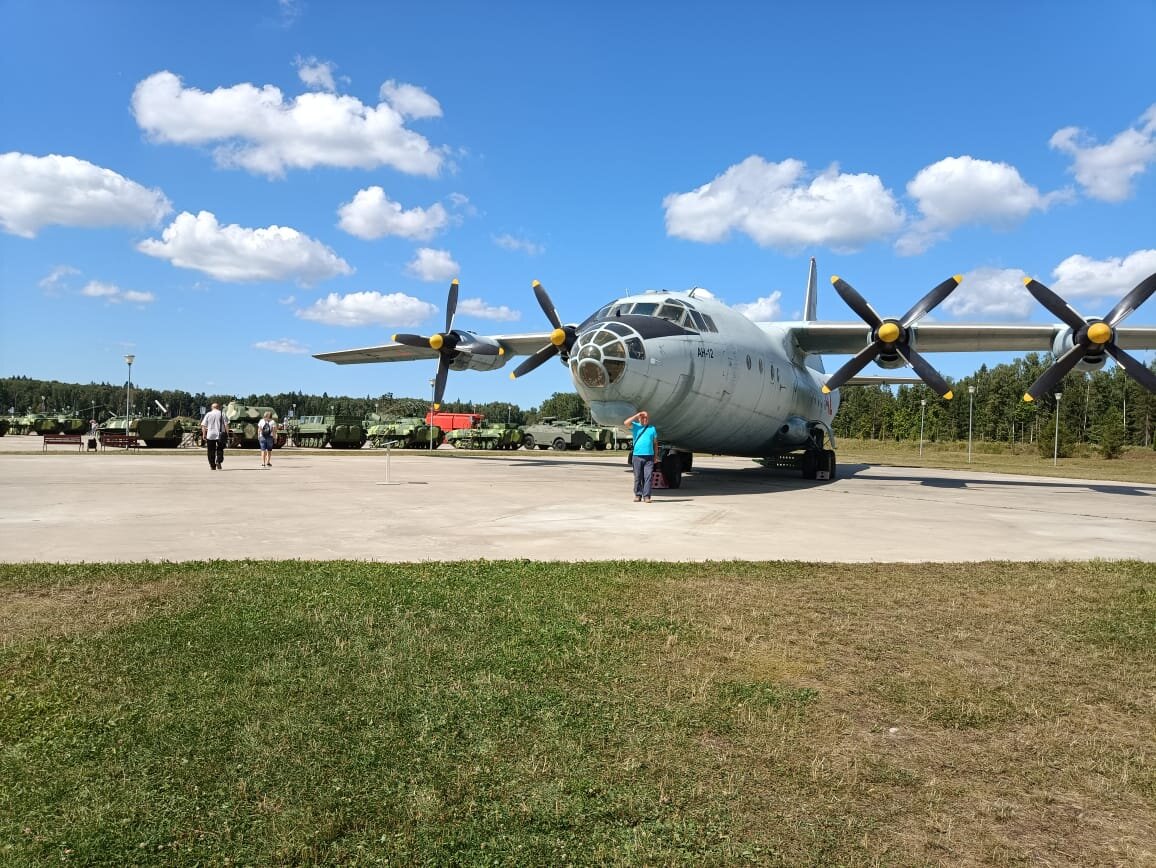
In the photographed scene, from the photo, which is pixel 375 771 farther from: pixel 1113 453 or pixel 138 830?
pixel 1113 453

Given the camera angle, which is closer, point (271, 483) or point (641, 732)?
point (641, 732)

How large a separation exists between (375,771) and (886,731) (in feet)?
8.36

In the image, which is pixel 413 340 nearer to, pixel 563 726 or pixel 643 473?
pixel 643 473

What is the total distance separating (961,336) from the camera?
2031 centimetres

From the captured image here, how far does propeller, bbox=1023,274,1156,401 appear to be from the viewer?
57.4ft

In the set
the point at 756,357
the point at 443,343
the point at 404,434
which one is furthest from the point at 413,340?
the point at 404,434

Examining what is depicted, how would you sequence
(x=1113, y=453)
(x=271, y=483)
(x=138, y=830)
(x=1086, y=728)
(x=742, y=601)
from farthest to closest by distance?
1. (x=1113, y=453)
2. (x=271, y=483)
3. (x=742, y=601)
4. (x=1086, y=728)
5. (x=138, y=830)

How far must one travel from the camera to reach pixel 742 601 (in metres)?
6.04

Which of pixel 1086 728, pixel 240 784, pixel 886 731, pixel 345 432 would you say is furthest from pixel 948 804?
pixel 345 432

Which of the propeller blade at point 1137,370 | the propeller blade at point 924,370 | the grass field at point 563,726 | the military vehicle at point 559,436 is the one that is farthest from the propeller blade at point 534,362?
the military vehicle at point 559,436

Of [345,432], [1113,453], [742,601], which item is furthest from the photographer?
[1113,453]

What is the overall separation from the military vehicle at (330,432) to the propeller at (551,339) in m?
21.5

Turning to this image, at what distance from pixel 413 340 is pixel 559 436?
2344 centimetres

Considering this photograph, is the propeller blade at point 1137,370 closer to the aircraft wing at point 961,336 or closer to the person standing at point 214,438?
the aircraft wing at point 961,336
